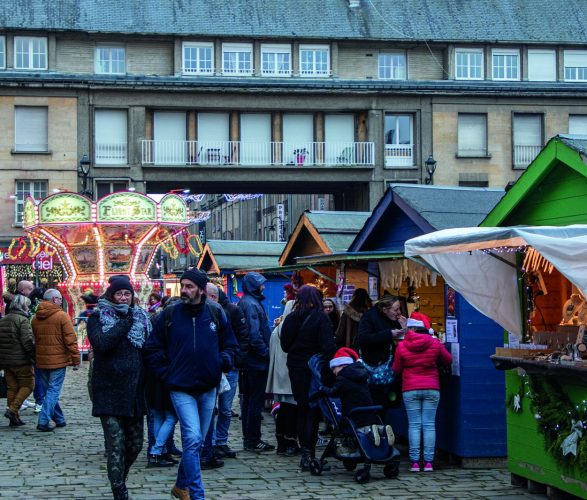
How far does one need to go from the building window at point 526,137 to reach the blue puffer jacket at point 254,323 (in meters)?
34.5

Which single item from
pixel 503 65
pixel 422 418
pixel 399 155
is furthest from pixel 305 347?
pixel 503 65

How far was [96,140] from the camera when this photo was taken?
144 feet

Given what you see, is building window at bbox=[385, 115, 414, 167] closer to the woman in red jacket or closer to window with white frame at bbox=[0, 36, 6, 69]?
window with white frame at bbox=[0, 36, 6, 69]

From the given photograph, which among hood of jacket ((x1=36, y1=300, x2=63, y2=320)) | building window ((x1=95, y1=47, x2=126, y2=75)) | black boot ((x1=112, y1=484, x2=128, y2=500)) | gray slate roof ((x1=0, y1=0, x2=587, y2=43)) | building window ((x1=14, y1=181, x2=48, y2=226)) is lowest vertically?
black boot ((x1=112, y1=484, x2=128, y2=500))

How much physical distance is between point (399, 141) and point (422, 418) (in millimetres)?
35361

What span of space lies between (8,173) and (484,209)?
32.5m

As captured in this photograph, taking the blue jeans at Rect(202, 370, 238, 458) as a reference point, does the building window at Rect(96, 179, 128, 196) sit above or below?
above

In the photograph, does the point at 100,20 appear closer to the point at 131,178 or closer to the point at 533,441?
the point at 131,178

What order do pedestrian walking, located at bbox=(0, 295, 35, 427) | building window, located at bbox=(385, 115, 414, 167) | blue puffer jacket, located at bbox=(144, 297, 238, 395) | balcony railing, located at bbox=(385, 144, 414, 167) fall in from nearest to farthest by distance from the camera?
blue puffer jacket, located at bbox=(144, 297, 238, 395) < pedestrian walking, located at bbox=(0, 295, 35, 427) < building window, located at bbox=(385, 115, 414, 167) < balcony railing, located at bbox=(385, 144, 414, 167)

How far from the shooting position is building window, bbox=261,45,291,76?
151 ft

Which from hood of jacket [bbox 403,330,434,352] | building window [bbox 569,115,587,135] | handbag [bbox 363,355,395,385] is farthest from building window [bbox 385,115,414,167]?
hood of jacket [bbox 403,330,434,352]

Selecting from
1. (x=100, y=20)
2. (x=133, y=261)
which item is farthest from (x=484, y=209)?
(x=100, y=20)

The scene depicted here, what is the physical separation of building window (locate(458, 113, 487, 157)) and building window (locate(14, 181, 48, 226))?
16619 mm

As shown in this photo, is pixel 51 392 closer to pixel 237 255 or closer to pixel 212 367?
pixel 212 367
